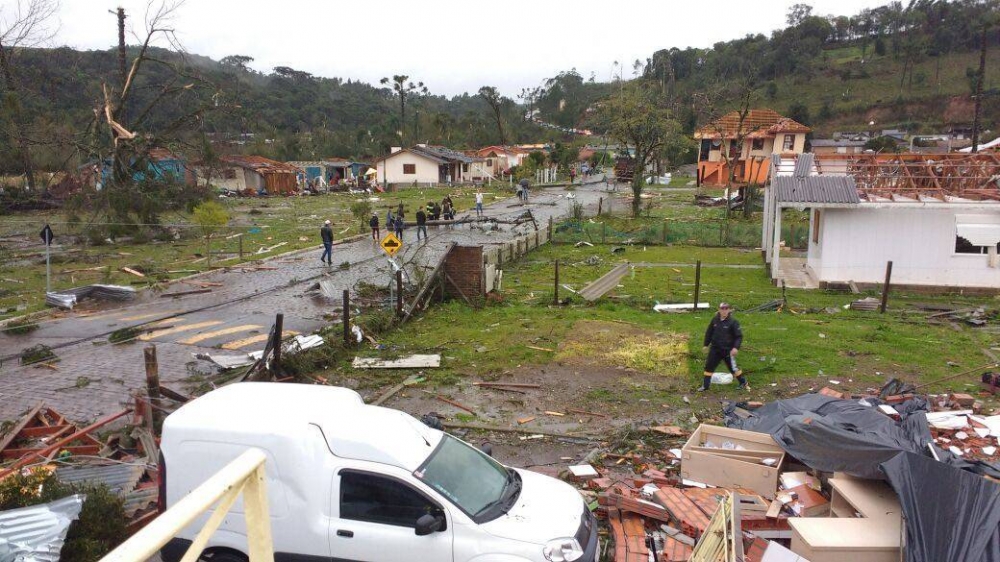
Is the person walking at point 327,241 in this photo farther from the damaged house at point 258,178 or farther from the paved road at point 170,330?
the damaged house at point 258,178

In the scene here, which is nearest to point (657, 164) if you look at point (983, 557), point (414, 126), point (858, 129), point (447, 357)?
point (858, 129)

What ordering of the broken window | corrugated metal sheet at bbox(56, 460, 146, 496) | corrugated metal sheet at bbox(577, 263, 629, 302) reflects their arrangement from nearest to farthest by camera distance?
corrugated metal sheet at bbox(56, 460, 146, 496)
corrugated metal sheet at bbox(577, 263, 629, 302)
the broken window

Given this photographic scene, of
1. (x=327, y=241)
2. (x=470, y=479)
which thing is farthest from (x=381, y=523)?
(x=327, y=241)

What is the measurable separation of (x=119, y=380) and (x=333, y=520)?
8.61 meters

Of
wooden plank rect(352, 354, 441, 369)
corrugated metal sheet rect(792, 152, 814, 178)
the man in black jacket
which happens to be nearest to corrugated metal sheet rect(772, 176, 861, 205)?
corrugated metal sheet rect(792, 152, 814, 178)

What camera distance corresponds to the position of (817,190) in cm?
1994

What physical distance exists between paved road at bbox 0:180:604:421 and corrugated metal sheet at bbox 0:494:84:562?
5.19 meters

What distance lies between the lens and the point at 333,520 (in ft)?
17.8

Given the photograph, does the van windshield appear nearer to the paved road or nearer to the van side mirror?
the van side mirror

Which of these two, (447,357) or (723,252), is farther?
(723,252)

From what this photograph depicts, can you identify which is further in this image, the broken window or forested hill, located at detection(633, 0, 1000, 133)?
forested hill, located at detection(633, 0, 1000, 133)

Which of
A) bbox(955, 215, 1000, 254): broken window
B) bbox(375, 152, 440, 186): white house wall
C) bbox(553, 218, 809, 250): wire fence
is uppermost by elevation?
bbox(375, 152, 440, 186): white house wall

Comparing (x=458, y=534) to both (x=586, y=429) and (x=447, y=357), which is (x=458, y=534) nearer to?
(x=586, y=429)

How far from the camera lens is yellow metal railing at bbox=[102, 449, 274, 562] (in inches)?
73.2
